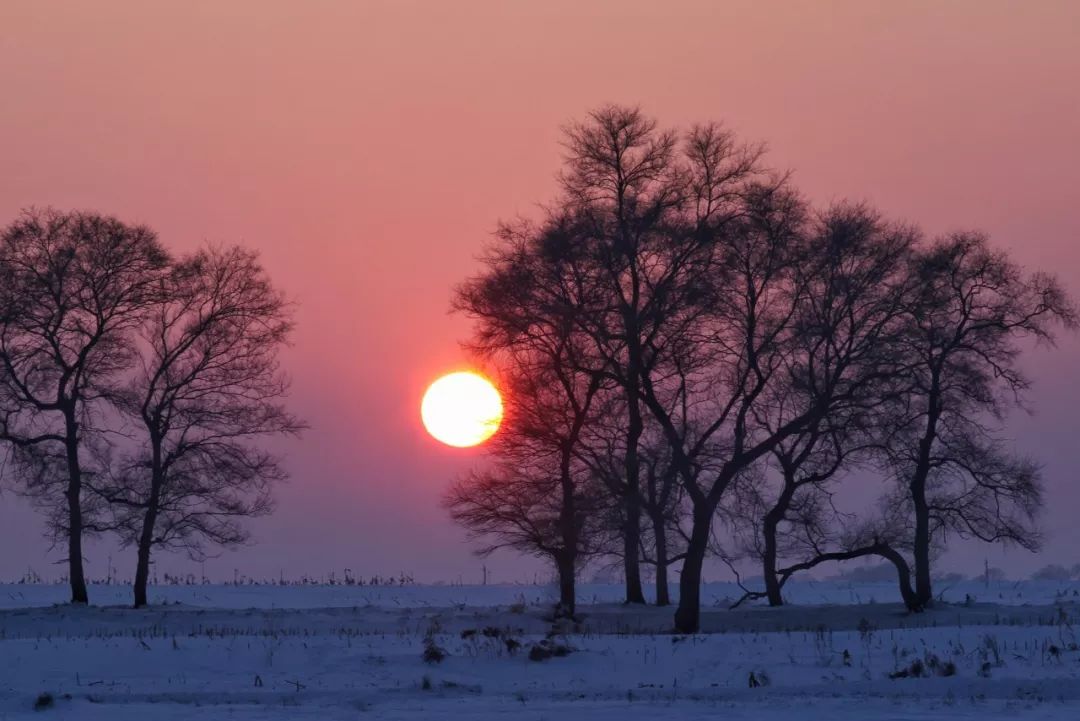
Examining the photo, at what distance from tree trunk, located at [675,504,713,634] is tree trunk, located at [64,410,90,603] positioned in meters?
17.3

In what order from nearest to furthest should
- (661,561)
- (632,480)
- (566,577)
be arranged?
(632,480) < (566,577) < (661,561)

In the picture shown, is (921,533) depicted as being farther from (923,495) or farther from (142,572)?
(142,572)

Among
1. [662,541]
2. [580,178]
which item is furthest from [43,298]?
[662,541]

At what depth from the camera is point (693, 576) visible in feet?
97.4

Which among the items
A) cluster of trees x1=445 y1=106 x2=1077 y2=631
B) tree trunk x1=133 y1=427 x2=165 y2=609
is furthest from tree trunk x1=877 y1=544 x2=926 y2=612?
tree trunk x1=133 y1=427 x2=165 y2=609

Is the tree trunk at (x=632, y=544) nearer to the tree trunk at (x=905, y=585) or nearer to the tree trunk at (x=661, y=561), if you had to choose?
the tree trunk at (x=661, y=561)

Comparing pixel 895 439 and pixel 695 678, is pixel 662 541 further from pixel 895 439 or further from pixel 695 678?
pixel 695 678

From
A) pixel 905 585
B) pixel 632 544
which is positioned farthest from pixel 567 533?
pixel 905 585

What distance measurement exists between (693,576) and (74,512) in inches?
704

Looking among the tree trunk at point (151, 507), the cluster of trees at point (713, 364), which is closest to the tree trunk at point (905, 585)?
the cluster of trees at point (713, 364)

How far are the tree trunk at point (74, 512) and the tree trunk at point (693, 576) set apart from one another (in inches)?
682

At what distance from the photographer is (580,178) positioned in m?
30.5

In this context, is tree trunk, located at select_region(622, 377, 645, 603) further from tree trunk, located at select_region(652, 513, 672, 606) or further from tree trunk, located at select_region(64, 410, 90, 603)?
tree trunk, located at select_region(64, 410, 90, 603)

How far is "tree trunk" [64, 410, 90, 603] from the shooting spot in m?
36.5
